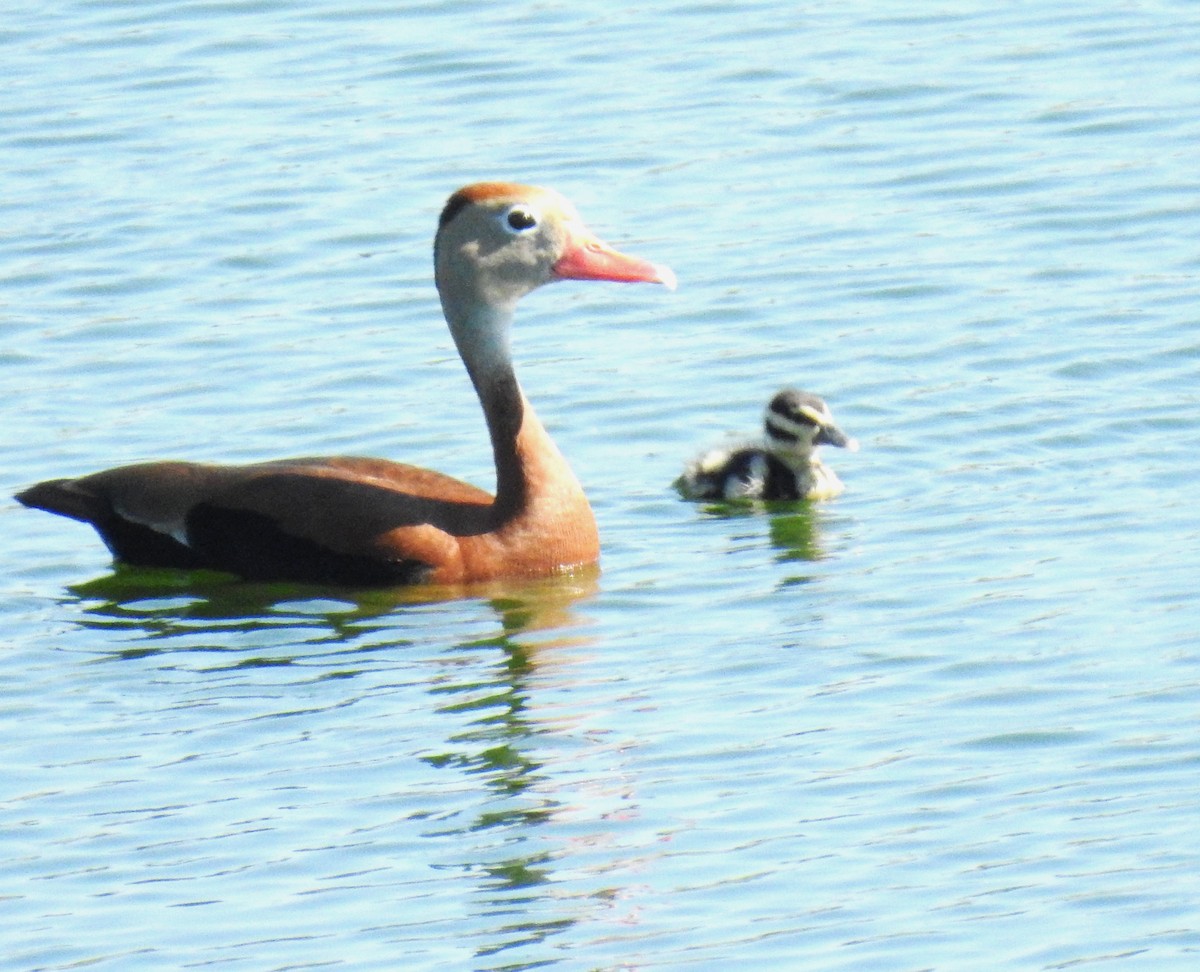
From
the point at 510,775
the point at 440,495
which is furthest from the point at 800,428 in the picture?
the point at 510,775

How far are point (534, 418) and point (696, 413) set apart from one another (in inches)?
67.6

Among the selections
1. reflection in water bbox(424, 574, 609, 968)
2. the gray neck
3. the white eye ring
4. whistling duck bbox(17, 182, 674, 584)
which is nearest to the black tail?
whistling duck bbox(17, 182, 674, 584)

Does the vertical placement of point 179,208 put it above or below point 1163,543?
above

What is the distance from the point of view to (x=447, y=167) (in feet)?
51.3

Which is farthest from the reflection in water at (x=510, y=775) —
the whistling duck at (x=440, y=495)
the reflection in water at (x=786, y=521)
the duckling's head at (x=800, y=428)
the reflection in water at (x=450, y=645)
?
the duckling's head at (x=800, y=428)

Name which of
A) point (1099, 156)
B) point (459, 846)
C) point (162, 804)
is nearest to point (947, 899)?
point (459, 846)

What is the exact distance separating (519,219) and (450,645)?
6.00 feet

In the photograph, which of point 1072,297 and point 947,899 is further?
point 1072,297

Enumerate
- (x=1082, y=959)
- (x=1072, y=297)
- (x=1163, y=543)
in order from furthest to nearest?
(x=1072, y=297)
(x=1163, y=543)
(x=1082, y=959)

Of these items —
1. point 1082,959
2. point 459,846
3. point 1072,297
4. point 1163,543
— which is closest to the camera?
point 1082,959

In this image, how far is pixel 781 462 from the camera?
11.6 metres

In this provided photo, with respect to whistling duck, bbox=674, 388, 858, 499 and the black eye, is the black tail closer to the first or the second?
the black eye

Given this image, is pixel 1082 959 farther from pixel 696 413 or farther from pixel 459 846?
pixel 696 413

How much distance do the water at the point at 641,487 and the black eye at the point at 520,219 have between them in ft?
4.11
